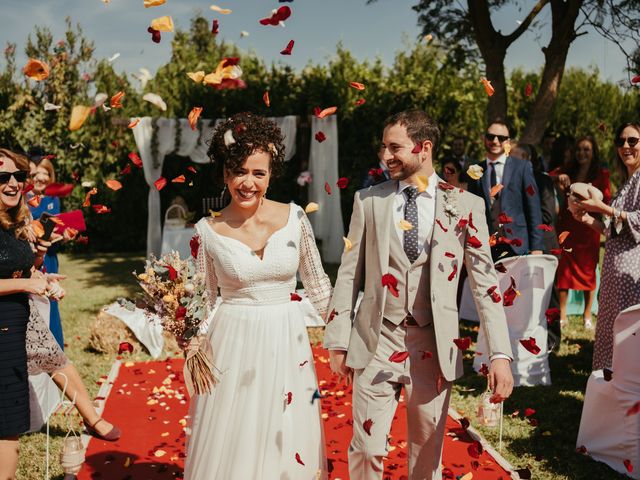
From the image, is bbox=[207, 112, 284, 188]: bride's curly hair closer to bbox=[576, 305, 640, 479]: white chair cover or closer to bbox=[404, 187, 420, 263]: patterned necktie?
bbox=[404, 187, 420, 263]: patterned necktie

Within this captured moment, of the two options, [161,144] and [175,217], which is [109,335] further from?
[161,144]

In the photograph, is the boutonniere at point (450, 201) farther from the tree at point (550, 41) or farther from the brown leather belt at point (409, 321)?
the tree at point (550, 41)

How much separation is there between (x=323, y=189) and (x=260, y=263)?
36.4ft

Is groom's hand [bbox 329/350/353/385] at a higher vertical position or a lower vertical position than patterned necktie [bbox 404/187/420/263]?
lower

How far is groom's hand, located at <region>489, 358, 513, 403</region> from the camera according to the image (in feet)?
9.84

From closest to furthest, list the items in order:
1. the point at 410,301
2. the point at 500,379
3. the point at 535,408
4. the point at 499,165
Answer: the point at 500,379, the point at 410,301, the point at 535,408, the point at 499,165

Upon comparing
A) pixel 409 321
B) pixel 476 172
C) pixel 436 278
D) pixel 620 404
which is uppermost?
pixel 476 172

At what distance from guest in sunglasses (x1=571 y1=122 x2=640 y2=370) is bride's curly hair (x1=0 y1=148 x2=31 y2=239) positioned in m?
3.69

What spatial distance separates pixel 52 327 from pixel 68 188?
2841 mm

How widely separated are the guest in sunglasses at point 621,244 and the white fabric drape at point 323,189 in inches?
370

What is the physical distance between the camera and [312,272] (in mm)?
3482

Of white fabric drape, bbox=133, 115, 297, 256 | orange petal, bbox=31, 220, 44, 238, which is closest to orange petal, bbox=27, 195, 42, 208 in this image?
orange petal, bbox=31, 220, 44, 238

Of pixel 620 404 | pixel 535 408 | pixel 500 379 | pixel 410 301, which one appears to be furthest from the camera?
pixel 535 408

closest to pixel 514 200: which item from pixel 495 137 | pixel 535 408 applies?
pixel 495 137
